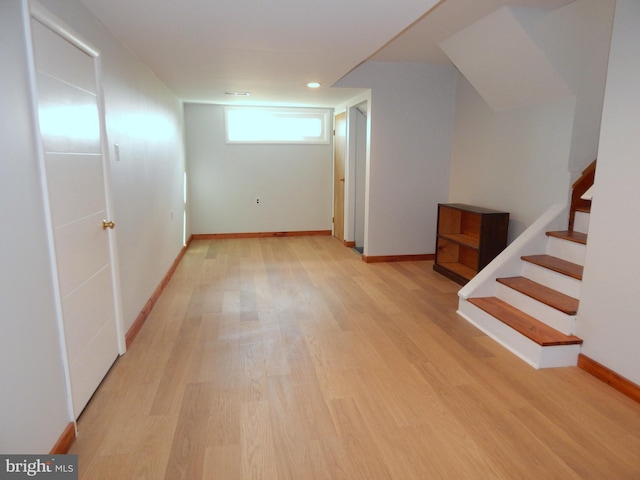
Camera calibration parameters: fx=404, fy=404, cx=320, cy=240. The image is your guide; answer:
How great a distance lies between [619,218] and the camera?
2.34m

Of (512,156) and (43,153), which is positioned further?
(512,156)

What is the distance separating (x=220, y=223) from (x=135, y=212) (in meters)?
3.64

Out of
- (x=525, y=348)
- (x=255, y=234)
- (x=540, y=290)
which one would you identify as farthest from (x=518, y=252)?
(x=255, y=234)

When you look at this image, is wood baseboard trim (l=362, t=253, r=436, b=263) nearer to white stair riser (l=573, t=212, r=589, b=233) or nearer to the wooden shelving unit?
the wooden shelving unit

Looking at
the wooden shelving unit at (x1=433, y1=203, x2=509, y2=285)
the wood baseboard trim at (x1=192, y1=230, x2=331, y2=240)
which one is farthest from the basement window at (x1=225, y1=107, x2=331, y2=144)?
the wooden shelving unit at (x1=433, y1=203, x2=509, y2=285)

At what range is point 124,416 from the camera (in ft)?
6.89

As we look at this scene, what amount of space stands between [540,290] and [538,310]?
0.21 m

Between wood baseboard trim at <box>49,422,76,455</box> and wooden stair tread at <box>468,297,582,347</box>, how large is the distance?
2.68 meters

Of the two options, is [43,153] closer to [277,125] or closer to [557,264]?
[557,264]

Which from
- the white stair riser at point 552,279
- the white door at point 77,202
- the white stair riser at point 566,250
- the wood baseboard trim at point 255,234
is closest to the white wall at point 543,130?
the white stair riser at point 566,250

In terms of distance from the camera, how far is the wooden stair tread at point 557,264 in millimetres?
2922

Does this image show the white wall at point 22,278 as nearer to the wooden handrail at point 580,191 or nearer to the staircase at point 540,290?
the staircase at point 540,290

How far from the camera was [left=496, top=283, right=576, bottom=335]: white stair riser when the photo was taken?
2699 mm

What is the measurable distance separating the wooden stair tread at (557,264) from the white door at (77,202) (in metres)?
3.15
